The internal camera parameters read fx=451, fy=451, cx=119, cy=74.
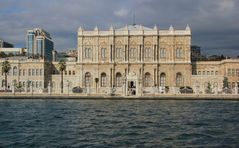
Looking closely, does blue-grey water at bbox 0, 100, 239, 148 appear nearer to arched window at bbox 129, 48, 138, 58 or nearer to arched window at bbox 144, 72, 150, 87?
arched window at bbox 144, 72, 150, 87

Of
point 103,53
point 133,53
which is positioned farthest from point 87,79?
point 133,53

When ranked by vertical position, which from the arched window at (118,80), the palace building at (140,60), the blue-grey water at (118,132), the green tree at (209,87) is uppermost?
the palace building at (140,60)

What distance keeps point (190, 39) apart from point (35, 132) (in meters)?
71.9

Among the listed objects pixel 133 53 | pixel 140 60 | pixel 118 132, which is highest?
pixel 133 53

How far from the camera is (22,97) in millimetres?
73812

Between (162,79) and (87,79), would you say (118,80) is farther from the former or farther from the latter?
(162,79)

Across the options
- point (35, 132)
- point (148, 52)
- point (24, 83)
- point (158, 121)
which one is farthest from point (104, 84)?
point (35, 132)

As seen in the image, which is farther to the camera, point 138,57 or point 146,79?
point 138,57

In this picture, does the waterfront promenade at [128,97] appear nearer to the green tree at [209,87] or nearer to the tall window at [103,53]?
the green tree at [209,87]

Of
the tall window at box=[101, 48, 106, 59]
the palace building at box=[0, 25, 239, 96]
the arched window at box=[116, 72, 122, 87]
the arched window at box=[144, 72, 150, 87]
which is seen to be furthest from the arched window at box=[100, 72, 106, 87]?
the arched window at box=[144, 72, 150, 87]

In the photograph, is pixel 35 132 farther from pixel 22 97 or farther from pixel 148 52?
pixel 148 52

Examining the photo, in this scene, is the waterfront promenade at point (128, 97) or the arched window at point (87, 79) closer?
the waterfront promenade at point (128, 97)

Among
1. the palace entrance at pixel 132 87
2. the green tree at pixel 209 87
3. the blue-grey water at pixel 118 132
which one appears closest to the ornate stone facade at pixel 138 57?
the green tree at pixel 209 87

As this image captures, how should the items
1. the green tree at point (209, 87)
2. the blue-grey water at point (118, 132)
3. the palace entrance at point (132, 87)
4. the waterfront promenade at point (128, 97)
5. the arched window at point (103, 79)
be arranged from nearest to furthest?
the blue-grey water at point (118, 132)
the waterfront promenade at point (128, 97)
the palace entrance at point (132, 87)
the green tree at point (209, 87)
the arched window at point (103, 79)
